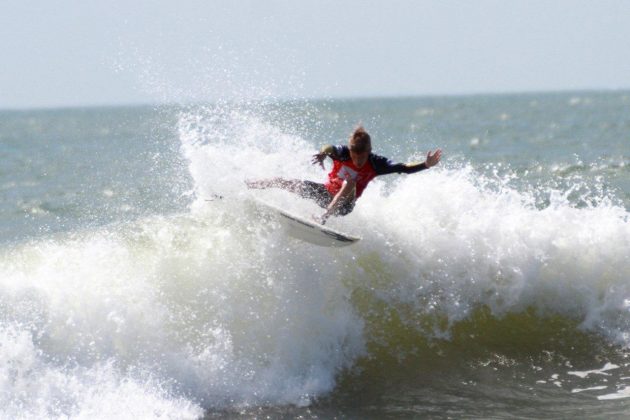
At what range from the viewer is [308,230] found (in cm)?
931

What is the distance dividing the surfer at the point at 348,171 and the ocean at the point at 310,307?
0.40 metres

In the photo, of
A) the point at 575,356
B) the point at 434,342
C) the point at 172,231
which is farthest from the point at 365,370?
the point at 172,231

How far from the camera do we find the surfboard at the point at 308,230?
360 inches

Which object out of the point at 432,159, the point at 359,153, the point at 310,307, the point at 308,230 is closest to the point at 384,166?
the point at 359,153

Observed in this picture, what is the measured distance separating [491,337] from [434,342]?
69cm

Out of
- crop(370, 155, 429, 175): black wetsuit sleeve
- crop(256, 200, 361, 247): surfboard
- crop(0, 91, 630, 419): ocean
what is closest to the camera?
crop(0, 91, 630, 419): ocean

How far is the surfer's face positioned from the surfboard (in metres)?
0.71

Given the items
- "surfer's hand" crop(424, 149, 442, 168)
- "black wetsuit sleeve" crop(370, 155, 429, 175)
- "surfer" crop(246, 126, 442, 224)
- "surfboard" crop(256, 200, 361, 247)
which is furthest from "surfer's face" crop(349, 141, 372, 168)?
"surfboard" crop(256, 200, 361, 247)

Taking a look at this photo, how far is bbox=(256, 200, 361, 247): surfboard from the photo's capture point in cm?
913

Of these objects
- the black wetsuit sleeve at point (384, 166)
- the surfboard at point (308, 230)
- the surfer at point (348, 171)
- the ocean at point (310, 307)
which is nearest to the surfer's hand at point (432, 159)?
the surfer at point (348, 171)

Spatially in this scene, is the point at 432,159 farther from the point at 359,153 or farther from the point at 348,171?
the point at 348,171

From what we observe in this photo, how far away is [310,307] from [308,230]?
2.74 ft

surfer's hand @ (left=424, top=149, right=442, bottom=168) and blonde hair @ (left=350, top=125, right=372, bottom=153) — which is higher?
blonde hair @ (left=350, top=125, right=372, bottom=153)

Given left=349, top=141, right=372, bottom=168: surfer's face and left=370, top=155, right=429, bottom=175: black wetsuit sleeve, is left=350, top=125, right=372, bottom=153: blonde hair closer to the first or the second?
left=349, top=141, right=372, bottom=168: surfer's face
